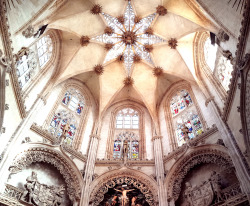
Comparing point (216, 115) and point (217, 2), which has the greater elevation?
point (217, 2)

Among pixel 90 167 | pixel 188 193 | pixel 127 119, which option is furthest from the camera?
pixel 127 119

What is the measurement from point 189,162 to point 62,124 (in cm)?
785

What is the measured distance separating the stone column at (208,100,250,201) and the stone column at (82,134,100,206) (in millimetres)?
6938

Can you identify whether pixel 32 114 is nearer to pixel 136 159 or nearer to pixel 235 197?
pixel 136 159

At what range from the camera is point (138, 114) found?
16984mm

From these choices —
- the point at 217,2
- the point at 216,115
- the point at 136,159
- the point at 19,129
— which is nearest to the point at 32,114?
the point at 19,129

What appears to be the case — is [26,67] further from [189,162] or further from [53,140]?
[189,162]

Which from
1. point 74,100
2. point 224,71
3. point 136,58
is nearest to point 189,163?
point 224,71

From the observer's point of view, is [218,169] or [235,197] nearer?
[235,197]

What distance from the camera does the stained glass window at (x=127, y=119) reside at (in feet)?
52.1

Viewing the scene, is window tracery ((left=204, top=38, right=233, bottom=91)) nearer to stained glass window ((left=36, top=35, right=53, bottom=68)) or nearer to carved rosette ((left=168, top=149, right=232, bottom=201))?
carved rosette ((left=168, top=149, right=232, bottom=201))

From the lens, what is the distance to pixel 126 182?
11.6 meters

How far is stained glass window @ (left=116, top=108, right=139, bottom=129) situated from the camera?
15.9 meters

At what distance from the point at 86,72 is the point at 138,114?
5253mm
